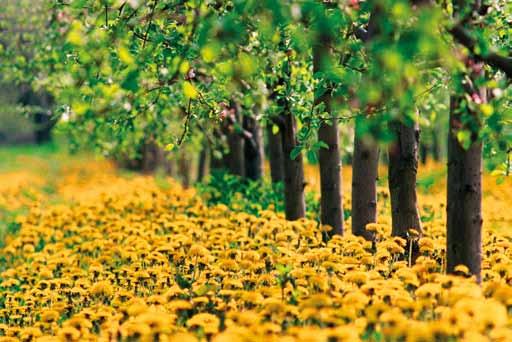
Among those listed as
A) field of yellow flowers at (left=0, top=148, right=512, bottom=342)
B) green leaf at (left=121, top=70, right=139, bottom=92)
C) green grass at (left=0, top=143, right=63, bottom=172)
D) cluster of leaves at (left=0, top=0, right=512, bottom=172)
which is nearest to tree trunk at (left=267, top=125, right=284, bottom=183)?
field of yellow flowers at (left=0, top=148, right=512, bottom=342)

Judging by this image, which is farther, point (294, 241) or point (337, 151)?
point (337, 151)

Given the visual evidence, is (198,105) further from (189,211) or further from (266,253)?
(189,211)

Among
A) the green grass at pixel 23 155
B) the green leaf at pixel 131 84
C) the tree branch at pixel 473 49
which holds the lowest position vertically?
the green leaf at pixel 131 84

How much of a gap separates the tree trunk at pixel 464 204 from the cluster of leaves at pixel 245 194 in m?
6.91

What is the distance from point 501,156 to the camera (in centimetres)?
630

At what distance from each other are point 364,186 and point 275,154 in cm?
594

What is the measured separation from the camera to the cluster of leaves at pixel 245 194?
1410 centimetres

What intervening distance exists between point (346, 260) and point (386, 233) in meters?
2.21

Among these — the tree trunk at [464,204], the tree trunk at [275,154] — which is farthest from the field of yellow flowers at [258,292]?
the tree trunk at [275,154]

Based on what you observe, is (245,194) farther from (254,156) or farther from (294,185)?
(294,185)

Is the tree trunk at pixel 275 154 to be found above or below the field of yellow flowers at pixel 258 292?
above

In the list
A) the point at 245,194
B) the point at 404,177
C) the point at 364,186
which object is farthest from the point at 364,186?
the point at 245,194

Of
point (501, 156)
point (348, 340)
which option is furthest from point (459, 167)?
point (348, 340)

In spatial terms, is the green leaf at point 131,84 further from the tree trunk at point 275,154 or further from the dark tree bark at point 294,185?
the tree trunk at point 275,154
